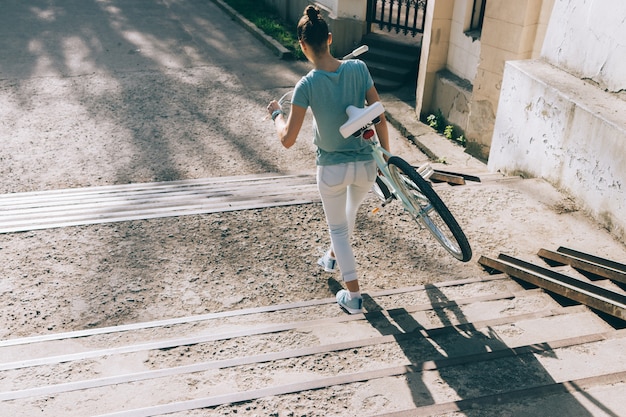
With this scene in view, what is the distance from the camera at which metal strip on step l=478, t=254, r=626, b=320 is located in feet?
10.8

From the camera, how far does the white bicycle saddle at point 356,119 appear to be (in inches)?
130

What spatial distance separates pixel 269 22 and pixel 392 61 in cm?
407

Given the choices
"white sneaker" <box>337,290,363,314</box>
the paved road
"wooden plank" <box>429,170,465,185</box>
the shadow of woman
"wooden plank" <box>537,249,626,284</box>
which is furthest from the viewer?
the paved road

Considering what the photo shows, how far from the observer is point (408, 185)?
4.07 meters

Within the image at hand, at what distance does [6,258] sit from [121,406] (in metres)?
2.56

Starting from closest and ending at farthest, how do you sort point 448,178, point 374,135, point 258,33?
point 374,135, point 448,178, point 258,33

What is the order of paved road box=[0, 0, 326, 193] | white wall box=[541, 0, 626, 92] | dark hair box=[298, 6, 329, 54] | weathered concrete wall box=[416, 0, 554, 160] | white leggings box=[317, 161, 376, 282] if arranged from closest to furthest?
1. dark hair box=[298, 6, 329, 54]
2. white leggings box=[317, 161, 376, 282]
3. white wall box=[541, 0, 626, 92]
4. weathered concrete wall box=[416, 0, 554, 160]
5. paved road box=[0, 0, 326, 193]

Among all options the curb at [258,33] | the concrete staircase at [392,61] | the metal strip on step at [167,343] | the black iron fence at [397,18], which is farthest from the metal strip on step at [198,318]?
the curb at [258,33]

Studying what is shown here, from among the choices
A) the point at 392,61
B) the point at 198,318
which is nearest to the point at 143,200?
the point at 198,318

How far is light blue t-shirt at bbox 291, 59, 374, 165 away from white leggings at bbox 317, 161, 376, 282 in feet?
0.18

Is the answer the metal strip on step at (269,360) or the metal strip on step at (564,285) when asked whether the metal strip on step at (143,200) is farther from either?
the metal strip on step at (269,360)

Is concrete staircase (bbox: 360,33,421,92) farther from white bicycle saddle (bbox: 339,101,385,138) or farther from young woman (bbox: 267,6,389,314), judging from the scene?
white bicycle saddle (bbox: 339,101,385,138)

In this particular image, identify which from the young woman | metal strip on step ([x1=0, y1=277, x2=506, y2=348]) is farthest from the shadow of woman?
the young woman

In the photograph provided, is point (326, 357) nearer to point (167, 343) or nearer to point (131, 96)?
point (167, 343)
